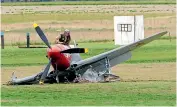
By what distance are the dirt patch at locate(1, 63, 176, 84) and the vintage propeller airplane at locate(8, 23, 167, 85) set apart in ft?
2.51

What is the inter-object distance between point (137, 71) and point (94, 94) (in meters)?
7.71

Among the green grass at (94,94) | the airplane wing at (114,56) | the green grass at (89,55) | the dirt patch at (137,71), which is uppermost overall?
the airplane wing at (114,56)

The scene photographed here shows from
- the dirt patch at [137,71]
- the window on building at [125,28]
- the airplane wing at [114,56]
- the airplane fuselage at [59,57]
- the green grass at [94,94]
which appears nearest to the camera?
the green grass at [94,94]

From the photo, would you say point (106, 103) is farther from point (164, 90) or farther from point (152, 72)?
point (152, 72)

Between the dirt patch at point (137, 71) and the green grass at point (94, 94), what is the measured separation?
2.06 metres

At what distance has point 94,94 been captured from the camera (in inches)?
701

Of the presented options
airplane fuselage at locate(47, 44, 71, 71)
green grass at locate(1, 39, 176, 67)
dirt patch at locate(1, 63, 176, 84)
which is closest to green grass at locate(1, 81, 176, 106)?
airplane fuselage at locate(47, 44, 71, 71)

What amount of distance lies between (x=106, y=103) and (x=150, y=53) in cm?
1781

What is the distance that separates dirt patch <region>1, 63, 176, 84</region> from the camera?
74.6ft

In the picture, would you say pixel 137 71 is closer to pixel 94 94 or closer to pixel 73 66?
pixel 73 66

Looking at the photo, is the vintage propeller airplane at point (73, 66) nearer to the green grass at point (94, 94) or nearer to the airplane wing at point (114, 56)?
the airplane wing at point (114, 56)

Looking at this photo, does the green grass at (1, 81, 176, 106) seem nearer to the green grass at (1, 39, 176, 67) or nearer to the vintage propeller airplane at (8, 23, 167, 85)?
the vintage propeller airplane at (8, 23, 167, 85)

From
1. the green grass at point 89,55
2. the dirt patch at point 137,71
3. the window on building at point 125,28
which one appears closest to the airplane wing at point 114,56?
the dirt patch at point 137,71

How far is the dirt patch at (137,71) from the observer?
74.6 feet
